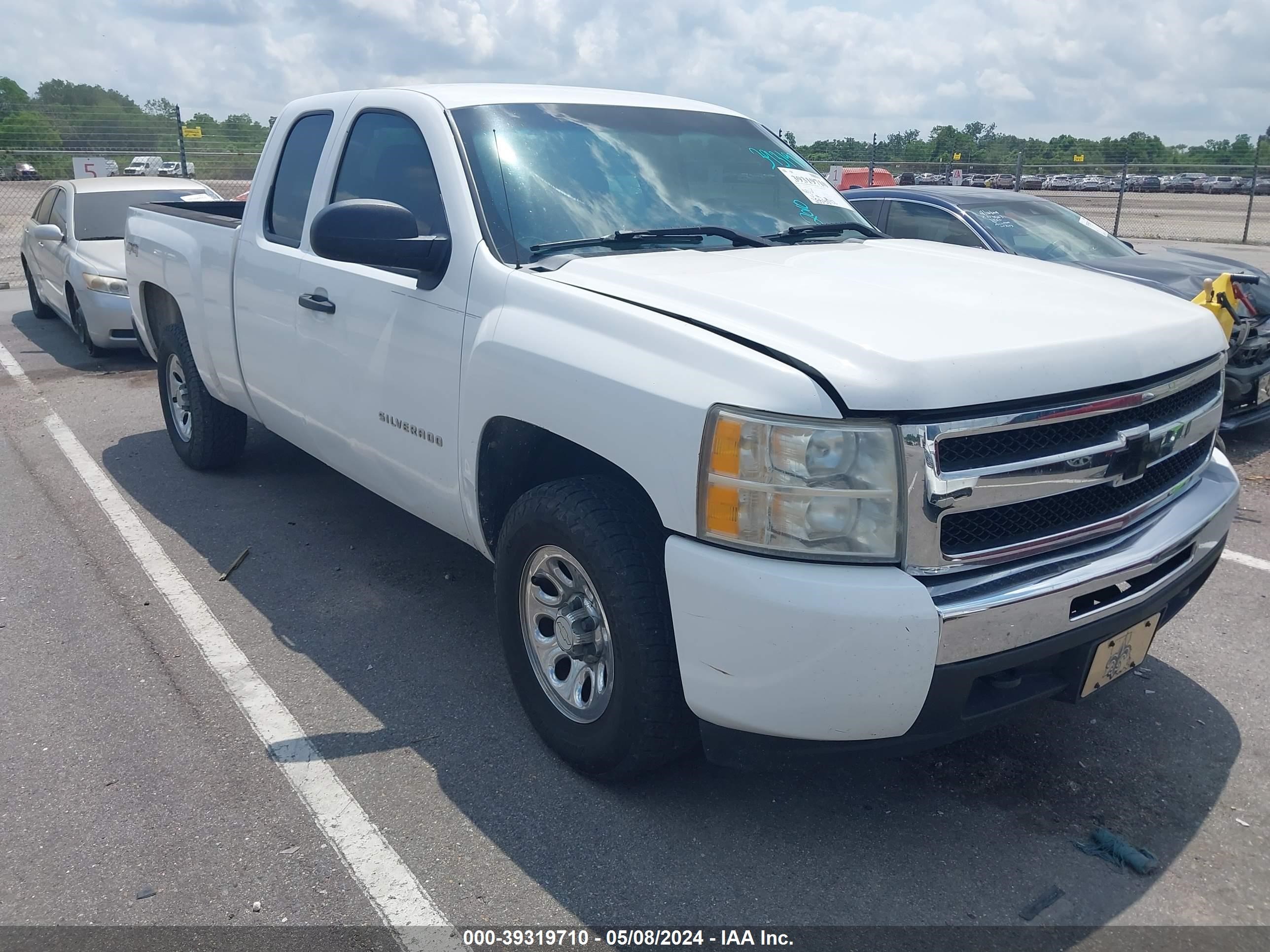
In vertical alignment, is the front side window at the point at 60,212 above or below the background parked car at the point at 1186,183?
below

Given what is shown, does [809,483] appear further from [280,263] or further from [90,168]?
[90,168]

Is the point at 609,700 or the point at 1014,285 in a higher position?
the point at 1014,285

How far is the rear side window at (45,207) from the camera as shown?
11203mm

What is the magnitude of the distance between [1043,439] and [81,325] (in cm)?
984

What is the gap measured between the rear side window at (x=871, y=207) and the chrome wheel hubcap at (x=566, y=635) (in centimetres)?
550

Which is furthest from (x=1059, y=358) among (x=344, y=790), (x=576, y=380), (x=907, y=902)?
(x=344, y=790)

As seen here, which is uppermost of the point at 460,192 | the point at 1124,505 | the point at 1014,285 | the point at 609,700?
the point at 460,192

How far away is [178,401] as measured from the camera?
6305mm

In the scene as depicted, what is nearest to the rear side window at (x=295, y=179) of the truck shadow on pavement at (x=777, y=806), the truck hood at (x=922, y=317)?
the truck shadow on pavement at (x=777, y=806)

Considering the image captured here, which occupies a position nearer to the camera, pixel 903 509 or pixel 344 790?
pixel 903 509

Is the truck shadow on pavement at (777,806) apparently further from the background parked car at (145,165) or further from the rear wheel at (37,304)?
the background parked car at (145,165)

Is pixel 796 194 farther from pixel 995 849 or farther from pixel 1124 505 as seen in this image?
Result: pixel 995 849

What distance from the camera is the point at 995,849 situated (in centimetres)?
288

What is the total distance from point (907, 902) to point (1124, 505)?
121cm
